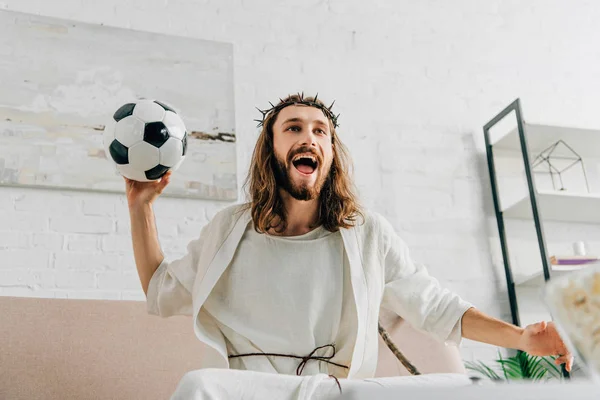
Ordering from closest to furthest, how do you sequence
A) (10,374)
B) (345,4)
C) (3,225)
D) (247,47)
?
(10,374) → (3,225) → (247,47) → (345,4)

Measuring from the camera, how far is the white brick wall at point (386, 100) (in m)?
2.58

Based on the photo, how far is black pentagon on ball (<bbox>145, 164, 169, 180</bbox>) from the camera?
187cm

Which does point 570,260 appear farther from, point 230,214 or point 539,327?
point 230,214

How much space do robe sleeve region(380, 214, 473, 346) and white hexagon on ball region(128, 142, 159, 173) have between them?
68 centimetres

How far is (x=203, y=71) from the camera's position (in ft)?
9.75

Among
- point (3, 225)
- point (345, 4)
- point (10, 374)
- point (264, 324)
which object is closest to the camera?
point (264, 324)

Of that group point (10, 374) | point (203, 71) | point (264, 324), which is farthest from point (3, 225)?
point (264, 324)

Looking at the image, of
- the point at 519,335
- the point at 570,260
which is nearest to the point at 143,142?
the point at 519,335

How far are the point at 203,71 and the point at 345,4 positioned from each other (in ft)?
2.82

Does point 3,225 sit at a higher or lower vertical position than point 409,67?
lower

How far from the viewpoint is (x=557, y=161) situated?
3475 millimetres

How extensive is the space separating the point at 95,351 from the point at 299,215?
2.53 ft

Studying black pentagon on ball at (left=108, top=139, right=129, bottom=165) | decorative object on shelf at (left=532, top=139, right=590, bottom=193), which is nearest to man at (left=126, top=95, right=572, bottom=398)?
black pentagon on ball at (left=108, top=139, right=129, bottom=165)

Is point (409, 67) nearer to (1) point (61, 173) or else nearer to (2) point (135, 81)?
(2) point (135, 81)
